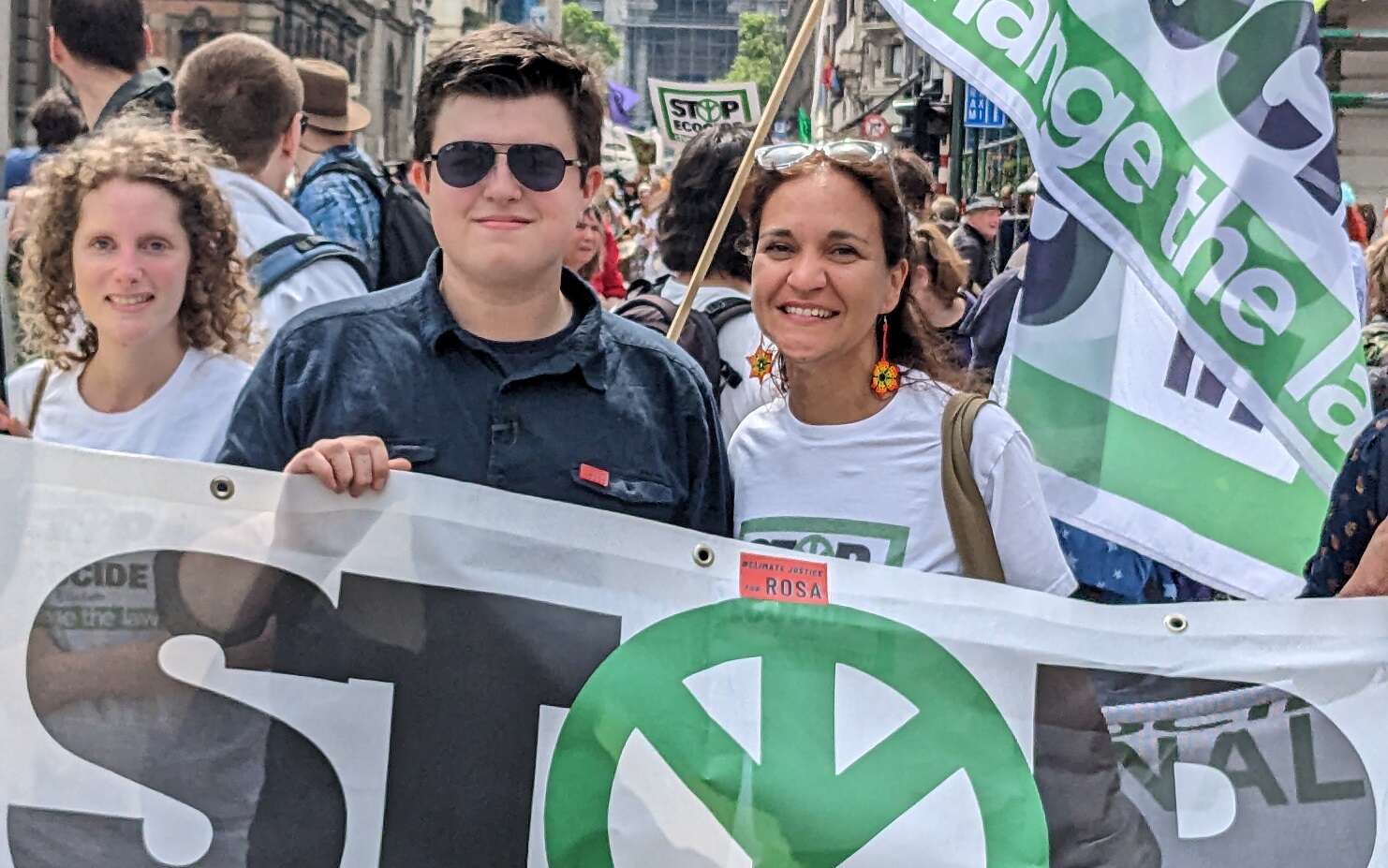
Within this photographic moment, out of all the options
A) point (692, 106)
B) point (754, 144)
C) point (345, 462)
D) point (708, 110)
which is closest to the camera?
point (345, 462)

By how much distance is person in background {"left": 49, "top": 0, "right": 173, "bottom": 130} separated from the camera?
5035mm

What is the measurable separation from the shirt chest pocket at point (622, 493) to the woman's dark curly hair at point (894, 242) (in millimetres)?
630

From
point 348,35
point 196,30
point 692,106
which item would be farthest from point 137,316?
point 348,35

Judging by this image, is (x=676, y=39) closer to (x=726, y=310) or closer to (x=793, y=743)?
(x=726, y=310)

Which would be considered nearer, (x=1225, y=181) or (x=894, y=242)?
(x=894, y=242)

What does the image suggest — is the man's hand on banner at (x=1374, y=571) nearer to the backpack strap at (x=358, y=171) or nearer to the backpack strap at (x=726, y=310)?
the backpack strap at (x=726, y=310)

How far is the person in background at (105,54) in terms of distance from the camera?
5.04m

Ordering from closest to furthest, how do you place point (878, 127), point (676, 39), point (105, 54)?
point (105, 54) < point (878, 127) < point (676, 39)

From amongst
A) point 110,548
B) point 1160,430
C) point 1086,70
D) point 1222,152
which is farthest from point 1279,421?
point 110,548

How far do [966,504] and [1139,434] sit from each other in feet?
3.44

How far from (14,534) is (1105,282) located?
225 cm

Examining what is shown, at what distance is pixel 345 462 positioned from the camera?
254 cm

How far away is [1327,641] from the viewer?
9.27ft

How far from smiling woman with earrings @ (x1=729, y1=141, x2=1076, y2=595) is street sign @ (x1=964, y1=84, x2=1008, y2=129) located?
14.6 m
